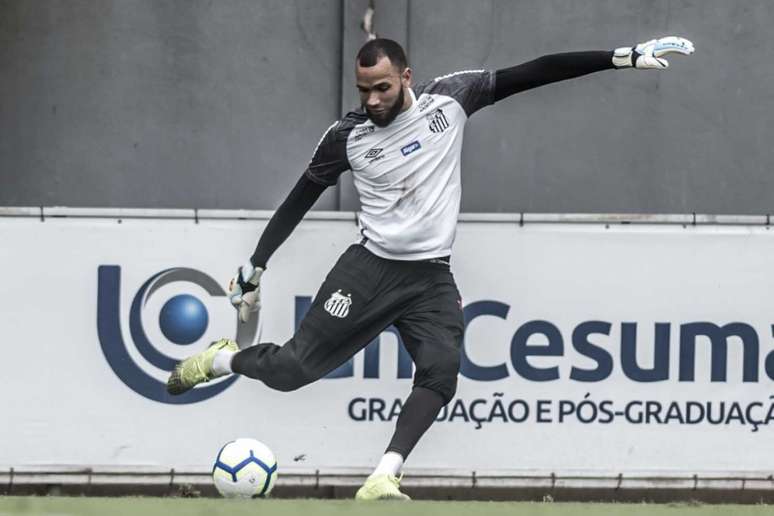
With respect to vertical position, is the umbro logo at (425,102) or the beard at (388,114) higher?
the umbro logo at (425,102)

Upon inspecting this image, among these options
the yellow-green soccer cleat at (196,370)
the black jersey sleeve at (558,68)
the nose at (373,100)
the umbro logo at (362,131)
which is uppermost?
the black jersey sleeve at (558,68)

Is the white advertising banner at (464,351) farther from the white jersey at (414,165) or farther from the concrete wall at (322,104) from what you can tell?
the concrete wall at (322,104)

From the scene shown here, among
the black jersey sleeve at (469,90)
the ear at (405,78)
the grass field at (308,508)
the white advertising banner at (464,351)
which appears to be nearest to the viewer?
the grass field at (308,508)

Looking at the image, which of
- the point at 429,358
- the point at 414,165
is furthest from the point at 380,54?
the point at 429,358

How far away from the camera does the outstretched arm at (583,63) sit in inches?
268

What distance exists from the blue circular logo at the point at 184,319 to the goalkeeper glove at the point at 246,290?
1296 millimetres

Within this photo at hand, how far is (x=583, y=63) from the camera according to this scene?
6902 millimetres

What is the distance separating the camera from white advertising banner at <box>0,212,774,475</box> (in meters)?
8.85

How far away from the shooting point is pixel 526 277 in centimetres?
895

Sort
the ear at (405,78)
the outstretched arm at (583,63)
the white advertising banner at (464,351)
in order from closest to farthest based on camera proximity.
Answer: the outstretched arm at (583,63), the ear at (405,78), the white advertising banner at (464,351)

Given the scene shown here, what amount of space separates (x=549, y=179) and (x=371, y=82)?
4.44m

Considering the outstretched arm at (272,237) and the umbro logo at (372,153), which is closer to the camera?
the umbro logo at (372,153)

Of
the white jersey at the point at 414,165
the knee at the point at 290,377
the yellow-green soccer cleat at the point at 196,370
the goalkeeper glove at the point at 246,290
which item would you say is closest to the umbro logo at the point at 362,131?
the white jersey at the point at 414,165

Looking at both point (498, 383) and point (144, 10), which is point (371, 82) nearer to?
point (498, 383)
